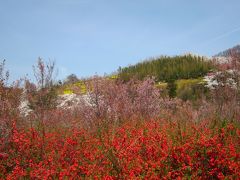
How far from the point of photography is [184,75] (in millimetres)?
35062

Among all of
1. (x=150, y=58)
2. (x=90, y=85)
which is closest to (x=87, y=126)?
(x=90, y=85)

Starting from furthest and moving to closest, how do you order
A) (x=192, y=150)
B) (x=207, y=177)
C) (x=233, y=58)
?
(x=233, y=58) → (x=192, y=150) → (x=207, y=177)

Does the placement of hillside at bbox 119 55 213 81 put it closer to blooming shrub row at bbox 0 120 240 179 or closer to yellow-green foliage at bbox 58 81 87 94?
yellow-green foliage at bbox 58 81 87 94

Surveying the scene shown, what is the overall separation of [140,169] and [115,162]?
609 millimetres

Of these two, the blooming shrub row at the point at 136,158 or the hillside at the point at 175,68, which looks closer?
the blooming shrub row at the point at 136,158

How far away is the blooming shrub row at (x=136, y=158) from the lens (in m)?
6.22

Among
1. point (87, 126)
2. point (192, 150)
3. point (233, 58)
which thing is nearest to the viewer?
point (192, 150)

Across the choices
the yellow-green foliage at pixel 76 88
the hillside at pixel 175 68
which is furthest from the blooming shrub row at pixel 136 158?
the hillside at pixel 175 68

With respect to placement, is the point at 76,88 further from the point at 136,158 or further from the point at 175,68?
the point at 175,68

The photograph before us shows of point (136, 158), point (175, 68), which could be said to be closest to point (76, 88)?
point (136, 158)

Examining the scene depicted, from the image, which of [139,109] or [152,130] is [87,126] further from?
[152,130]

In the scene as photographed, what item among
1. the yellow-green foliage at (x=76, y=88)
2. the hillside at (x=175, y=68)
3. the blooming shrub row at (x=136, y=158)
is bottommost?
the blooming shrub row at (x=136, y=158)

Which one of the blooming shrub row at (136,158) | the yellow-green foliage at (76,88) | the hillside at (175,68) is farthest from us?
the hillside at (175,68)

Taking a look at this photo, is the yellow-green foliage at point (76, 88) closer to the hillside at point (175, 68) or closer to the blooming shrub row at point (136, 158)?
the blooming shrub row at point (136, 158)
